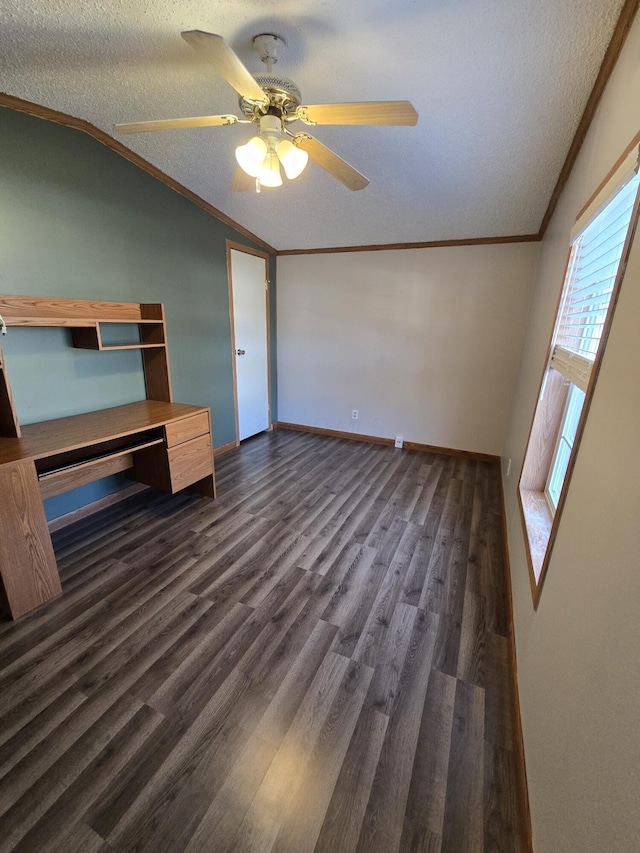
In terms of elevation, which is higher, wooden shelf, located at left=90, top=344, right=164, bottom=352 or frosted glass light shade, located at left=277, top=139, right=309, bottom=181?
frosted glass light shade, located at left=277, top=139, right=309, bottom=181

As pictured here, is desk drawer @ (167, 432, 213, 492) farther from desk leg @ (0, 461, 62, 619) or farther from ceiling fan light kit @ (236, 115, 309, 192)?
ceiling fan light kit @ (236, 115, 309, 192)

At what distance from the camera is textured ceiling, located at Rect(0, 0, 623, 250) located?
1317 millimetres

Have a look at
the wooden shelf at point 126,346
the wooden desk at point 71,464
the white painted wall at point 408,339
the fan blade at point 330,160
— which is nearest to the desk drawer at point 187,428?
the wooden desk at point 71,464

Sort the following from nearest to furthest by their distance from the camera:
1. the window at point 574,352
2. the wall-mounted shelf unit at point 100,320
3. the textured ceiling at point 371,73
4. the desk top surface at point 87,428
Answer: the window at point 574,352
the textured ceiling at point 371,73
the desk top surface at point 87,428
the wall-mounted shelf unit at point 100,320

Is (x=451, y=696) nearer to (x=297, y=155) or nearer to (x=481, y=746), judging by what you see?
(x=481, y=746)

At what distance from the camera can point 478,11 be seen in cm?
126

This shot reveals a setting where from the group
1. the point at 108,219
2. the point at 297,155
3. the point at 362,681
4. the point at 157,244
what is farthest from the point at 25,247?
the point at 362,681

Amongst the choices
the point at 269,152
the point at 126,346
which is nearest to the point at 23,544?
the point at 126,346

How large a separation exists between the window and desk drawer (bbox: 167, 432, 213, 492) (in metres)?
2.18

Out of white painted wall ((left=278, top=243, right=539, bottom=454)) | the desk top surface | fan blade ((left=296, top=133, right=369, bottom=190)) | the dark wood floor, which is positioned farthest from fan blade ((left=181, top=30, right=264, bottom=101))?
white painted wall ((left=278, top=243, right=539, bottom=454))

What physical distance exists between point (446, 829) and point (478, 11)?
9.01ft

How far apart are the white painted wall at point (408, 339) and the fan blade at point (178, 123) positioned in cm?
265

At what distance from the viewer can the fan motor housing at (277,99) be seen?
1.33 meters

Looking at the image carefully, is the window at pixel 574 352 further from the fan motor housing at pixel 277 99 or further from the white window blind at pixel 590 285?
the fan motor housing at pixel 277 99
